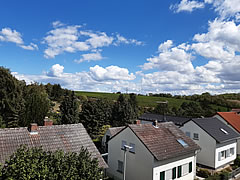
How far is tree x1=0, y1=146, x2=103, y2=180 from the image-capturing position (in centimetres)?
696

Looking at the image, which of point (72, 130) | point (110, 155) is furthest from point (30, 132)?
point (110, 155)

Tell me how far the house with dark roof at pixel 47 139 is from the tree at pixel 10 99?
19.3 meters

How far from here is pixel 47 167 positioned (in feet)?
24.6

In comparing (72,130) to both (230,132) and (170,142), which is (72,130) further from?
(230,132)

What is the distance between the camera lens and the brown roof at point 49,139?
12.8m

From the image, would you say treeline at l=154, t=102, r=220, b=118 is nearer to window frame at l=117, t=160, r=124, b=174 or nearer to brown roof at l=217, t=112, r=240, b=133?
brown roof at l=217, t=112, r=240, b=133

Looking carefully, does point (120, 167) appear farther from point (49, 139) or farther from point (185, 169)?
point (49, 139)

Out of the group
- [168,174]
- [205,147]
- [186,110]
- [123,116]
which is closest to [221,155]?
[205,147]

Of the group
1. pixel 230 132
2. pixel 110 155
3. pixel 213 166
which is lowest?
pixel 213 166

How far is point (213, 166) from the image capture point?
75.0 ft

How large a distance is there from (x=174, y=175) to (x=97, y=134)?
21.9 meters

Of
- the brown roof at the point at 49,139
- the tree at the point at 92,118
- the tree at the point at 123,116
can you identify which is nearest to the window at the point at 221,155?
the brown roof at the point at 49,139

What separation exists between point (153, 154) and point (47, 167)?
1057 cm

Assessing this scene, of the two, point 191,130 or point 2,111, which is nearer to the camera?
point 191,130
